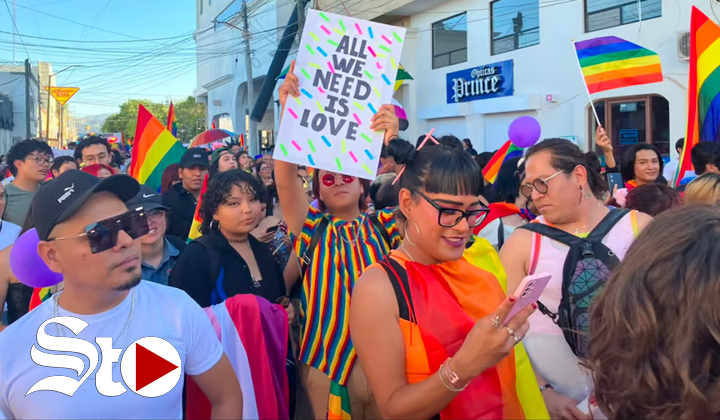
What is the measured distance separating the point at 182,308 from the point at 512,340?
1157 mm

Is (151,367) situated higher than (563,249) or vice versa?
(563,249)

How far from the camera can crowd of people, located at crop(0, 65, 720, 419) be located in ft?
4.01

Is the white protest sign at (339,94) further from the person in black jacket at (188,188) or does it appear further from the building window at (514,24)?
the building window at (514,24)

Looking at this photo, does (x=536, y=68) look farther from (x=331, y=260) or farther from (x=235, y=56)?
(x=235, y=56)

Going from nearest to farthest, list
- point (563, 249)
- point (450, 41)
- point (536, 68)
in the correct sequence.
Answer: point (563, 249)
point (536, 68)
point (450, 41)

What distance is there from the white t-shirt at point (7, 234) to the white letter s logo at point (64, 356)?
2.37m

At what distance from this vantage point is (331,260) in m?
2.87

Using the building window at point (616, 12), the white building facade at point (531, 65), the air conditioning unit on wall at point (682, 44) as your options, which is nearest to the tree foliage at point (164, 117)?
the white building facade at point (531, 65)

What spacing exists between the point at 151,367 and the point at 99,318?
9.6 inches

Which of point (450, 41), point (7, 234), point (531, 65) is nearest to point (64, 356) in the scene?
point (7, 234)

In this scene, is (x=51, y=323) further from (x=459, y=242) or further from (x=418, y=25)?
(x=418, y=25)

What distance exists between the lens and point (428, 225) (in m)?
2.15

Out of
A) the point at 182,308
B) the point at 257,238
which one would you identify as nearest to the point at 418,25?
the point at 257,238

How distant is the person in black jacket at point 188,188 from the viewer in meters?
5.93
